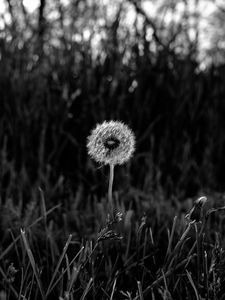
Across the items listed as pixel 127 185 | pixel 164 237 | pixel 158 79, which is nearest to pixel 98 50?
pixel 158 79

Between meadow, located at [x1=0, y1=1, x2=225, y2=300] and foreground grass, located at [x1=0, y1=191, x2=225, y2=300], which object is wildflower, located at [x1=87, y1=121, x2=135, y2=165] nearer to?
foreground grass, located at [x1=0, y1=191, x2=225, y2=300]

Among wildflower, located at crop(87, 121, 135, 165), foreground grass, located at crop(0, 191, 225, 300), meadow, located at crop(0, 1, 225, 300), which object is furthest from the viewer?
meadow, located at crop(0, 1, 225, 300)

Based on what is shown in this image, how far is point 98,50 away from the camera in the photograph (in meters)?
2.47

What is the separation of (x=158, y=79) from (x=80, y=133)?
0.60 m

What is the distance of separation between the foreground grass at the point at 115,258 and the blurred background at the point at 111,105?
39 centimetres

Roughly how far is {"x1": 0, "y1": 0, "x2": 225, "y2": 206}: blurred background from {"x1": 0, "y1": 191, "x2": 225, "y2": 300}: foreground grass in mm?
386

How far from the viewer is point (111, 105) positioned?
2.23m

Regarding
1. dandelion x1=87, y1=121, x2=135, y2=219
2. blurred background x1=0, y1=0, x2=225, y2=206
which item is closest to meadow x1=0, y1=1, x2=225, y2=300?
blurred background x1=0, y1=0, x2=225, y2=206

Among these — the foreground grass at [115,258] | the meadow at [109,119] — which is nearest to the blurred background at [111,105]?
the meadow at [109,119]

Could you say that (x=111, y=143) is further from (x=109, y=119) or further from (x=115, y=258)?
(x=109, y=119)

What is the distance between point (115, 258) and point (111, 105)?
1.15 metres

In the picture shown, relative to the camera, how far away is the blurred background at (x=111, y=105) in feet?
6.56

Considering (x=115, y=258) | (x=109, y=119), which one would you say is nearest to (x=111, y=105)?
(x=109, y=119)

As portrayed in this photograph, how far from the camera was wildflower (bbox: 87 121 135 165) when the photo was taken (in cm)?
106
